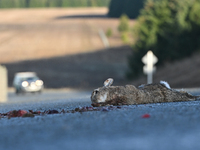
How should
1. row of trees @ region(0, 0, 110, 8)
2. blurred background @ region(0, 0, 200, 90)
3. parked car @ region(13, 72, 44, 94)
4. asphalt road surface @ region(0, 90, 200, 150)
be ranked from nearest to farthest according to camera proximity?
asphalt road surface @ region(0, 90, 200, 150) < parked car @ region(13, 72, 44, 94) < blurred background @ region(0, 0, 200, 90) < row of trees @ region(0, 0, 110, 8)

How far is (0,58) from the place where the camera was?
262 ft

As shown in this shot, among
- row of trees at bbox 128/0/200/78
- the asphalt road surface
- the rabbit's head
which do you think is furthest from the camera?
row of trees at bbox 128/0/200/78

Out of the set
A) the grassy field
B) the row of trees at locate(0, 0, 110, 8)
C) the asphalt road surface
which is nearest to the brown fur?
the asphalt road surface

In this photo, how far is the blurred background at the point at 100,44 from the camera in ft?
149

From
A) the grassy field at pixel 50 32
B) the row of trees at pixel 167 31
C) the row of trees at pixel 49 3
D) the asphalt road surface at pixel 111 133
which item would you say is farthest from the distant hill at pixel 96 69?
the row of trees at pixel 49 3

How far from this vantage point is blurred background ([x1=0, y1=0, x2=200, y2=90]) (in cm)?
4556

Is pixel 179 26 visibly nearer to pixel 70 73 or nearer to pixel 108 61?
pixel 70 73

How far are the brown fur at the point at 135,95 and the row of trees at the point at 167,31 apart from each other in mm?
31752

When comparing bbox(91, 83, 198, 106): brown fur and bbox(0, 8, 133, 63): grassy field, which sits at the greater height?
bbox(0, 8, 133, 63): grassy field

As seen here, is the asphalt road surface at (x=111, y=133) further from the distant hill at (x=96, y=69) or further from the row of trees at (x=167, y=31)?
the row of trees at (x=167, y=31)

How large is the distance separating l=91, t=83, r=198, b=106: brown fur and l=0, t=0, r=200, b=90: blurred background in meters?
25.7

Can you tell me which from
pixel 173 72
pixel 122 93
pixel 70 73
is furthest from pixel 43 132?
pixel 70 73

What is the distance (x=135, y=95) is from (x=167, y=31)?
1411 inches

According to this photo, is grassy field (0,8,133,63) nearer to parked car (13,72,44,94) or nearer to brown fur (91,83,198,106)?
parked car (13,72,44,94)
